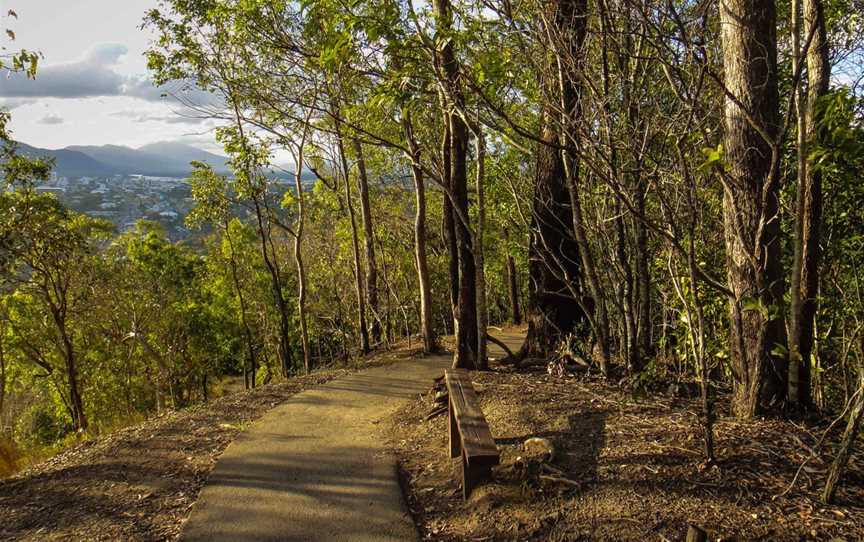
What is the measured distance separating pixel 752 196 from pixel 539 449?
254 centimetres

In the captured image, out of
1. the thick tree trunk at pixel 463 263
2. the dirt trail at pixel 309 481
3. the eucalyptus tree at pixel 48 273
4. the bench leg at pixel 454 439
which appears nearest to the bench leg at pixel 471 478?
the dirt trail at pixel 309 481

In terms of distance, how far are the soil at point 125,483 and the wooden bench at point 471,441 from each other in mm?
2362

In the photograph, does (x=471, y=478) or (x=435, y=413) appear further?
(x=435, y=413)

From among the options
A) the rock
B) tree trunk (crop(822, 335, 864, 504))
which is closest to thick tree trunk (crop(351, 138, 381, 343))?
the rock

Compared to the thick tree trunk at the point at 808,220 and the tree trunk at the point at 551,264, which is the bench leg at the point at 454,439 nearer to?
the thick tree trunk at the point at 808,220

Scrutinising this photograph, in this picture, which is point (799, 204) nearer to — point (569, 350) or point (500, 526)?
point (500, 526)

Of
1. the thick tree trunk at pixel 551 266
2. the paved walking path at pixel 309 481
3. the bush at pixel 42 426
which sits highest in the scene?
the thick tree trunk at pixel 551 266

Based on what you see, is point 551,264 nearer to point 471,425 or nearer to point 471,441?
point 471,425

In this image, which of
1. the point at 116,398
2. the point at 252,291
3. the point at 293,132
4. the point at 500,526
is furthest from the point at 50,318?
the point at 500,526

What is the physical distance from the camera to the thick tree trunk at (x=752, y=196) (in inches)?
163

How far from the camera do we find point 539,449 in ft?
15.2

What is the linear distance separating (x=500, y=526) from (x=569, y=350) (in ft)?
12.3

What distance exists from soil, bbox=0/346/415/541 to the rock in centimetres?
289

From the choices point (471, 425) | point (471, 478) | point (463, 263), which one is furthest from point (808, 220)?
point (463, 263)
